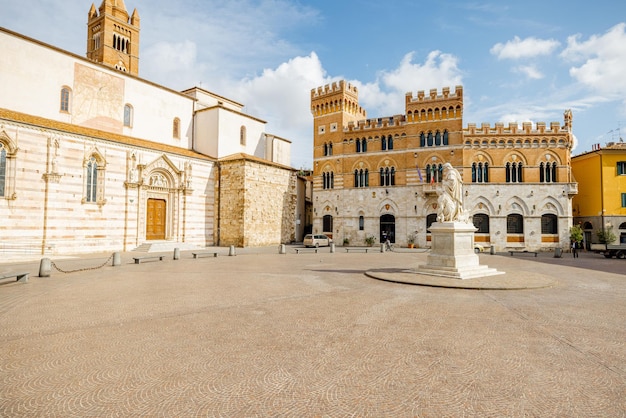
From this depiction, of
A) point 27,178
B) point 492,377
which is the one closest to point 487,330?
point 492,377

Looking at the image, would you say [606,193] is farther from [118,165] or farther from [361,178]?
[118,165]

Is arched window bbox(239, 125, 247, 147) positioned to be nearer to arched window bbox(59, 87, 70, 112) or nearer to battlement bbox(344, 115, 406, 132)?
battlement bbox(344, 115, 406, 132)

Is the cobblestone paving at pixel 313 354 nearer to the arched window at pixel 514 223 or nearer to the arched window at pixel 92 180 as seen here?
the arched window at pixel 92 180

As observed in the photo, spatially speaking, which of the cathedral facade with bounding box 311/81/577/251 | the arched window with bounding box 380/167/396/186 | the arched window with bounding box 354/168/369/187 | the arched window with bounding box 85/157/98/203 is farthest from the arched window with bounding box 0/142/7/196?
the arched window with bounding box 380/167/396/186

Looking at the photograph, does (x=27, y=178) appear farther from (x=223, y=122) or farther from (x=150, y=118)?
(x=223, y=122)

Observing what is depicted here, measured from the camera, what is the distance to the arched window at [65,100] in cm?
2639

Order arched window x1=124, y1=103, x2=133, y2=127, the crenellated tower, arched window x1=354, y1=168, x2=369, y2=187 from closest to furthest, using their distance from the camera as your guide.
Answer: arched window x1=124, y1=103, x2=133, y2=127
arched window x1=354, y1=168, x2=369, y2=187
the crenellated tower

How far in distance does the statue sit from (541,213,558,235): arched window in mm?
25143

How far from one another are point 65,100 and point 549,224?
41706mm

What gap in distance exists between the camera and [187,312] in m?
8.60

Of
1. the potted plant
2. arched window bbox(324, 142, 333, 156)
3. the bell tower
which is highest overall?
the bell tower

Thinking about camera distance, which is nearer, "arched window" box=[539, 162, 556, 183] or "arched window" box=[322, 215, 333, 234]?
"arched window" box=[539, 162, 556, 183]

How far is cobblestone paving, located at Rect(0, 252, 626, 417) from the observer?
4.23m

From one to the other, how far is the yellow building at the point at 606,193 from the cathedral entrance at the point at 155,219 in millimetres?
39972
